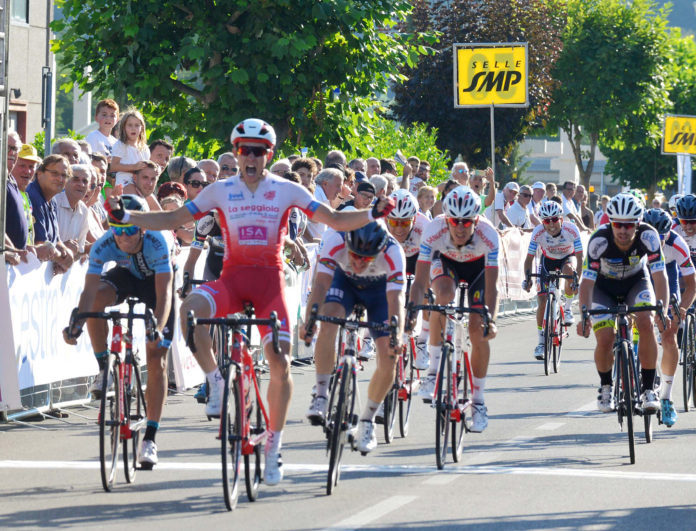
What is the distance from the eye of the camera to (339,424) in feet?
29.4

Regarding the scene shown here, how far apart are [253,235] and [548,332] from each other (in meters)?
8.65

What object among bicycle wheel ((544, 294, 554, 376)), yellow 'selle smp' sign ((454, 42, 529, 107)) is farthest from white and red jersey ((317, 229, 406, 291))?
yellow 'selle smp' sign ((454, 42, 529, 107))

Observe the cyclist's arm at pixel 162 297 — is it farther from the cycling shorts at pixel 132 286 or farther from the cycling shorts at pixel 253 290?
the cycling shorts at pixel 253 290

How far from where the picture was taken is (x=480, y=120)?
4538 centimetres

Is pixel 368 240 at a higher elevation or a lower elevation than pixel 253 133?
lower

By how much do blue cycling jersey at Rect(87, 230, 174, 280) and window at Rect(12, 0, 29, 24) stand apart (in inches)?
1216

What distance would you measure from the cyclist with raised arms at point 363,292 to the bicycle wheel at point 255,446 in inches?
24.8

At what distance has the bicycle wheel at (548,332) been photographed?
1670 cm

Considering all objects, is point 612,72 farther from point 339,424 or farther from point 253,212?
point 339,424

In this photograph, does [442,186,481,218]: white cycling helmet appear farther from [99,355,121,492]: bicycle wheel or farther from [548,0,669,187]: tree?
[548,0,669,187]: tree

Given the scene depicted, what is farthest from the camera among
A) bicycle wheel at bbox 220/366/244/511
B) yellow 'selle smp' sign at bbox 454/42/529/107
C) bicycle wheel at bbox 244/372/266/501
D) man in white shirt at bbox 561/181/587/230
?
yellow 'selle smp' sign at bbox 454/42/529/107

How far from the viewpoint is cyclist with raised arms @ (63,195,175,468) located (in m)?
9.28

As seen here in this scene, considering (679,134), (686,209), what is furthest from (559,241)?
(679,134)

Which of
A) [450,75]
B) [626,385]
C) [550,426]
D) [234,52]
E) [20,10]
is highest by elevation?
[20,10]
